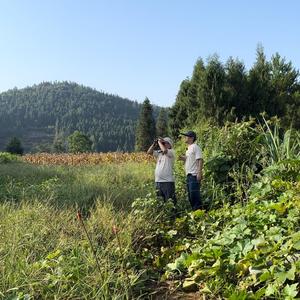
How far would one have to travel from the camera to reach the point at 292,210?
3.92m

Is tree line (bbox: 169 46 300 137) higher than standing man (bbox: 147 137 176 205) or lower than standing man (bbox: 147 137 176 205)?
higher

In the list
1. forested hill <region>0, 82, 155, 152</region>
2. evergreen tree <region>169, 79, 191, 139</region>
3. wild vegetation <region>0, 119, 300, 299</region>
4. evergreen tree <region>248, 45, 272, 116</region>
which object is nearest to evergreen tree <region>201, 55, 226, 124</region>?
Answer: evergreen tree <region>248, 45, 272, 116</region>

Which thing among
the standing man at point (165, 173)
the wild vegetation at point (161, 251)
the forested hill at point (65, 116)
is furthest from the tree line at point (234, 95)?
the forested hill at point (65, 116)

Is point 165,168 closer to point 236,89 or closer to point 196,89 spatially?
point 236,89

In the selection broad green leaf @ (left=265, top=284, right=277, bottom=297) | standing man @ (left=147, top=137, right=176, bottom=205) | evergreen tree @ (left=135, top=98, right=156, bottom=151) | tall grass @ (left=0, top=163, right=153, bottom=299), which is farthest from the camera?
evergreen tree @ (left=135, top=98, right=156, bottom=151)

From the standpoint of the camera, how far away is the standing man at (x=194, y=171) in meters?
6.64

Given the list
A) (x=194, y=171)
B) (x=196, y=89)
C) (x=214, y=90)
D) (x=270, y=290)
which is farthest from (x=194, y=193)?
(x=196, y=89)

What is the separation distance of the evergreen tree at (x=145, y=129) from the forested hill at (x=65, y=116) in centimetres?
5738

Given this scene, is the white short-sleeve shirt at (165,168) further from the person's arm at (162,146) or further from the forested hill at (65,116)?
the forested hill at (65,116)

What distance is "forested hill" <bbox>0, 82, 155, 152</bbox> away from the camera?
116062 millimetres

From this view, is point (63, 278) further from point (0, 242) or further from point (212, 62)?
point (212, 62)

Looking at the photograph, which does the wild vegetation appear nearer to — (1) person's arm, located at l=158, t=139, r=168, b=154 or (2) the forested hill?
(1) person's arm, located at l=158, t=139, r=168, b=154

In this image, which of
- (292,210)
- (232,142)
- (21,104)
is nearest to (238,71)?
(232,142)

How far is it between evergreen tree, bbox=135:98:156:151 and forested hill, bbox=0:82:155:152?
57.4 meters
